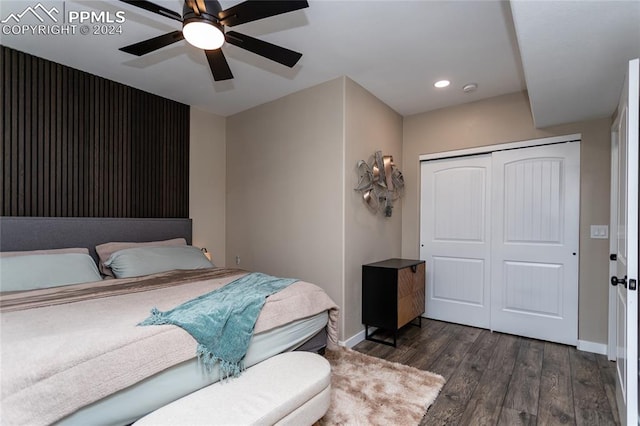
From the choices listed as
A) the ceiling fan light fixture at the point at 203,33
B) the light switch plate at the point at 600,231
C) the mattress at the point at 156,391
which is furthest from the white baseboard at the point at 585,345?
the ceiling fan light fixture at the point at 203,33

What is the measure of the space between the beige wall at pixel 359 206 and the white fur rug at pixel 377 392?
50 centimetres

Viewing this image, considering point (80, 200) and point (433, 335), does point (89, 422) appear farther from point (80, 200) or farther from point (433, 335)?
point (433, 335)

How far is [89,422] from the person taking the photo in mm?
1246

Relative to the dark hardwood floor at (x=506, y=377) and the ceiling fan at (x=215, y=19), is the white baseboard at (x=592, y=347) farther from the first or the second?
the ceiling fan at (x=215, y=19)

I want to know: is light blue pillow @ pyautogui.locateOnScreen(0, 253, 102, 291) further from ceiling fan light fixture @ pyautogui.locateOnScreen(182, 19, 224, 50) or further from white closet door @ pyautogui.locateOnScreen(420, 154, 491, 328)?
white closet door @ pyautogui.locateOnScreen(420, 154, 491, 328)

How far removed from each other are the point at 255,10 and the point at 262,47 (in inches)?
13.2

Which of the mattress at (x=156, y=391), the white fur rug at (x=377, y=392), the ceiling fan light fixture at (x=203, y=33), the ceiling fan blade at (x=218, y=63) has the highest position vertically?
the ceiling fan blade at (x=218, y=63)

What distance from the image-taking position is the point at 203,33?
1.80 m

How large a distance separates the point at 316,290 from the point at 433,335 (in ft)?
5.75

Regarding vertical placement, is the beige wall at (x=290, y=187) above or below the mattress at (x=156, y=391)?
above

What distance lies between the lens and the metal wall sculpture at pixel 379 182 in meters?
3.34

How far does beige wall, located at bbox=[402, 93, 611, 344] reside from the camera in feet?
9.80

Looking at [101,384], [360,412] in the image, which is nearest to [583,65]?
[360,412]

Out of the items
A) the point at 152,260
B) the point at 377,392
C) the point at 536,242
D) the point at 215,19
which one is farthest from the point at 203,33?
the point at 536,242
